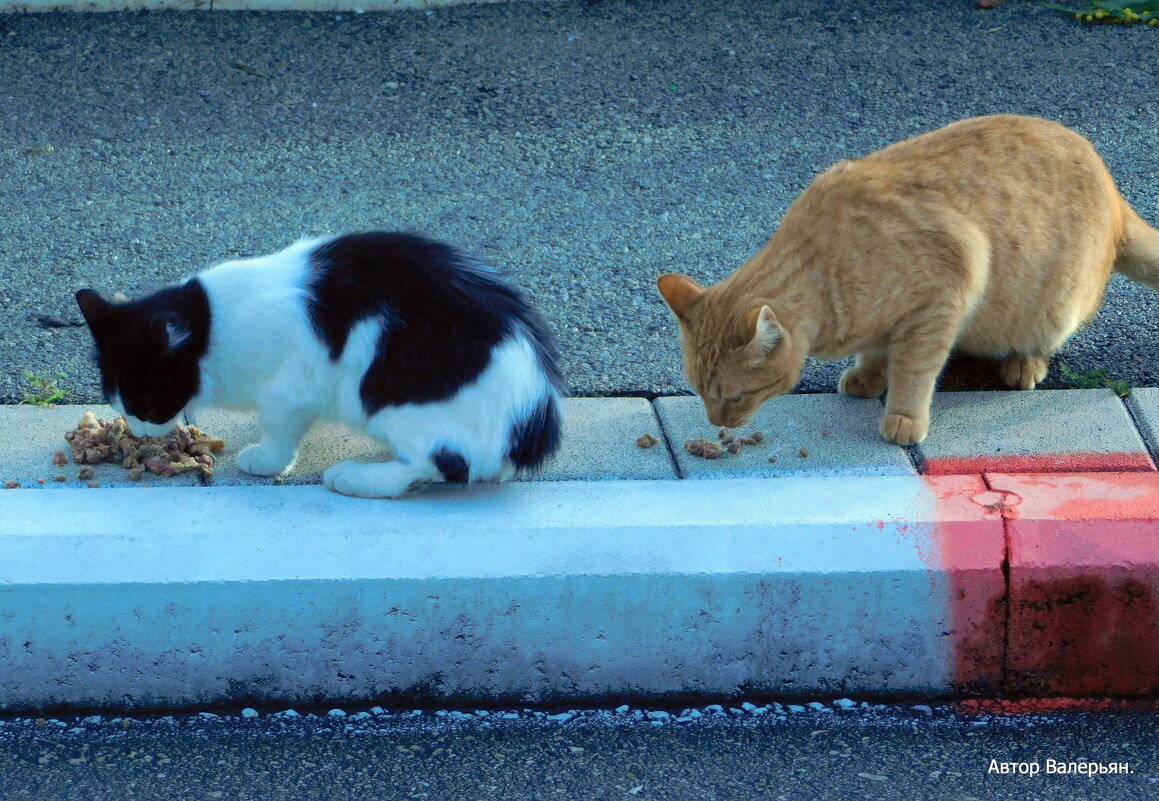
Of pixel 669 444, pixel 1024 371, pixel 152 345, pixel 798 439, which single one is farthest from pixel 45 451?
pixel 1024 371

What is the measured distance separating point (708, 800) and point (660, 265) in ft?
7.59

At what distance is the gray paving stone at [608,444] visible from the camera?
3238mm

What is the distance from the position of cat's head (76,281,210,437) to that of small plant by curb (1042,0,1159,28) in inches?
200

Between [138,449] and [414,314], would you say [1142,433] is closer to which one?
[414,314]

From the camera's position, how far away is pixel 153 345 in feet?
9.93

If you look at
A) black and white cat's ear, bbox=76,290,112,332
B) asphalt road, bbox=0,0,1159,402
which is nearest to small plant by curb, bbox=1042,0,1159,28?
asphalt road, bbox=0,0,1159,402

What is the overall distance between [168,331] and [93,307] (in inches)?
8.3

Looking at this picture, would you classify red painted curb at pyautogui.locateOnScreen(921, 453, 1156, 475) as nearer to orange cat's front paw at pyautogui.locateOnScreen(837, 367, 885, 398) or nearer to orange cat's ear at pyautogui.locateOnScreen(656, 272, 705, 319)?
orange cat's front paw at pyautogui.locateOnScreen(837, 367, 885, 398)

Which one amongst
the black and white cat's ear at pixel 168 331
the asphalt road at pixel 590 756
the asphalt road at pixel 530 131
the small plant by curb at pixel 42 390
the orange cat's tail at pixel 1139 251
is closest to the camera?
the asphalt road at pixel 590 756

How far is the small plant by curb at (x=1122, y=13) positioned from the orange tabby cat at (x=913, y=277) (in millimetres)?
Result: 3052

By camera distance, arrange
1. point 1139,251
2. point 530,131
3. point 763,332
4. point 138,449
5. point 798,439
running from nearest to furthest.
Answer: point 763,332 < point 138,449 < point 798,439 < point 1139,251 < point 530,131

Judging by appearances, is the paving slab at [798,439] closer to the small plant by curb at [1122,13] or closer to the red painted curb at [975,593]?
the red painted curb at [975,593]

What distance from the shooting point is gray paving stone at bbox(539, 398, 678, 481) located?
324cm

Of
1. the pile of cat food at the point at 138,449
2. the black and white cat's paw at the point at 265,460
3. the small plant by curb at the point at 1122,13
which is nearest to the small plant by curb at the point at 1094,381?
the black and white cat's paw at the point at 265,460
